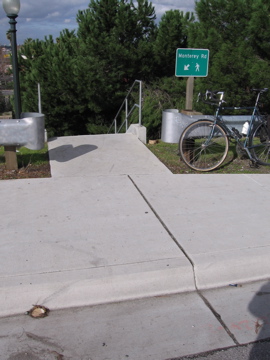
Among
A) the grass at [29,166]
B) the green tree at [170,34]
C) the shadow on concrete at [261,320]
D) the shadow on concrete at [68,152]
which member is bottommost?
the shadow on concrete at [261,320]

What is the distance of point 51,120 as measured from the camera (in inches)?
583

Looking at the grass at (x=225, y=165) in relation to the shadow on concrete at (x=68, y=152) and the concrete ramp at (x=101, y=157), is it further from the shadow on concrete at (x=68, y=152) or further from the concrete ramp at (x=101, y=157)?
the shadow on concrete at (x=68, y=152)

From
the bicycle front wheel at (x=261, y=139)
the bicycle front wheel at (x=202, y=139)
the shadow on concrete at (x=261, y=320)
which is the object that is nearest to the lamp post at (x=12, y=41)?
the bicycle front wheel at (x=202, y=139)

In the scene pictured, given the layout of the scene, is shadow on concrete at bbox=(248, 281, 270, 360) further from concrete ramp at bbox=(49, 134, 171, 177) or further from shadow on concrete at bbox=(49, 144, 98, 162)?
shadow on concrete at bbox=(49, 144, 98, 162)

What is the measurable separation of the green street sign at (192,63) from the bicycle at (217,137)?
0.93m

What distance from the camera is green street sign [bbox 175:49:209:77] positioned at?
6.84 metres

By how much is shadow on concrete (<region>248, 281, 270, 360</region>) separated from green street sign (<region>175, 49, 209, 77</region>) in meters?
4.48

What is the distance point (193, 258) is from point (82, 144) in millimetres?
4337

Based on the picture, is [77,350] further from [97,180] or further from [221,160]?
[221,160]

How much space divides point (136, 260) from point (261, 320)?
1.11m

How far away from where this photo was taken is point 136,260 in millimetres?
3449

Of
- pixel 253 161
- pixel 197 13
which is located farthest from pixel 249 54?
pixel 253 161

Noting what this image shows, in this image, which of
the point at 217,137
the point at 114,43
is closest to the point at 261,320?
the point at 217,137

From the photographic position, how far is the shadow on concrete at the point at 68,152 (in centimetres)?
652
